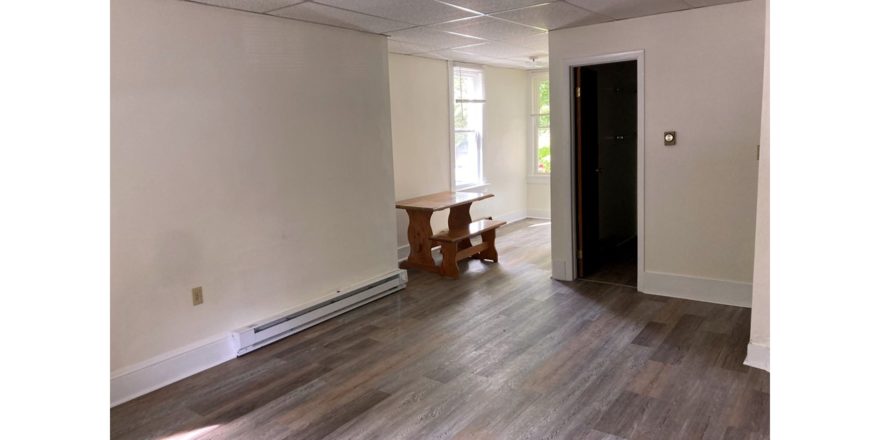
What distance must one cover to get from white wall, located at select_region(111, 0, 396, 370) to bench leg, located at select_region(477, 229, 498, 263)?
140 cm

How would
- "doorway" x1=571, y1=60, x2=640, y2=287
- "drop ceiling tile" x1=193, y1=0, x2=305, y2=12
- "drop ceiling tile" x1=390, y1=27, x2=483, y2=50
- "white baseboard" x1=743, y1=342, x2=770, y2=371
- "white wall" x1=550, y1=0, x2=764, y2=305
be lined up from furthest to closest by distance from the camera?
"doorway" x1=571, y1=60, x2=640, y2=287, "drop ceiling tile" x1=390, y1=27, x2=483, y2=50, "white wall" x1=550, y1=0, x2=764, y2=305, "drop ceiling tile" x1=193, y1=0, x2=305, y2=12, "white baseboard" x1=743, y1=342, x2=770, y2=371

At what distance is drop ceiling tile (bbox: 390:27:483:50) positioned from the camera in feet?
14.8

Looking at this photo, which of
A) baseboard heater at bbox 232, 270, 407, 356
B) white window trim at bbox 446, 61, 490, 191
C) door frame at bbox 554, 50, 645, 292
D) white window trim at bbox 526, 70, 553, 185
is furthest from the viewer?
white window trim at bbox 526, 70, 553, 185

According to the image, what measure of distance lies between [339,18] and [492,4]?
1.01m

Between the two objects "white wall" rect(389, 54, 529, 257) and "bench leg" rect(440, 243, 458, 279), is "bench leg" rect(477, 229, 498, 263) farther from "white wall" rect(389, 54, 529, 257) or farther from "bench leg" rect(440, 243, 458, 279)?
"white wall" rect(389, 54, 529, 257)

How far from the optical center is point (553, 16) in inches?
162

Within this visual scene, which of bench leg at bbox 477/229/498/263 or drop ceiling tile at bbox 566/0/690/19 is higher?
drop ceiling tile at bbox 566/0/690/19

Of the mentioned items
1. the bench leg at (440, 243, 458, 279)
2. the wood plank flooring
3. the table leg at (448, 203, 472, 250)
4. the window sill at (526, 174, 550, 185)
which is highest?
the window sill at (526, 174, 550, 185)

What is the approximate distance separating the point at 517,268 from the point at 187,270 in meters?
3.07

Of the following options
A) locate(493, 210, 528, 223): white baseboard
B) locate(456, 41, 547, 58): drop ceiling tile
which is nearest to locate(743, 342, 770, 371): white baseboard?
locate(456, 41, 547, 58): drop ceiling tile

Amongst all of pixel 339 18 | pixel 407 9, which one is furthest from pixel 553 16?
pixel 339 18

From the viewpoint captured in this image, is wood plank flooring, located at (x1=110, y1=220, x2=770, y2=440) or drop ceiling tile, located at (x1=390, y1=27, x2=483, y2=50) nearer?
wood plank flooring, located at (x1=110, y1=220, x2=770, y2=440)
